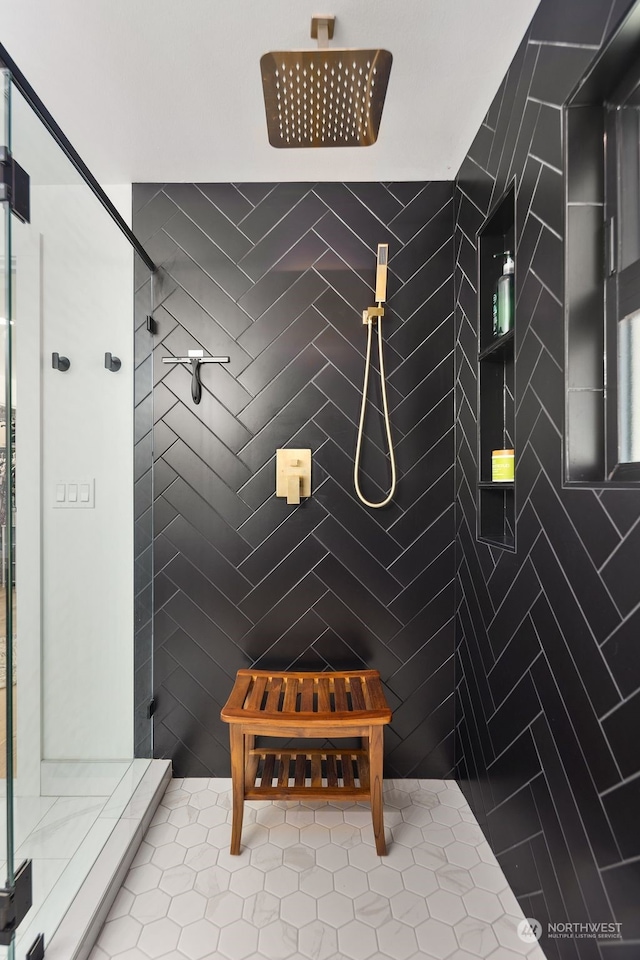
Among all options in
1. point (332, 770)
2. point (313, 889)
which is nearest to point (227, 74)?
point (332, 770)

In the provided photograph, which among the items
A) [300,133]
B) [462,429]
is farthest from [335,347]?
[300,133]

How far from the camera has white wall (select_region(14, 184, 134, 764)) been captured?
51.8 inches

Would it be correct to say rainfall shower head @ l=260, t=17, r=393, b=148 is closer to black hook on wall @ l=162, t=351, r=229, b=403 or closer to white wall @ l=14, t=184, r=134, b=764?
white wall @ l=14, t=184, r=134, b=764

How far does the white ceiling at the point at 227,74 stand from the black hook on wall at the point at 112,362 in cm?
77

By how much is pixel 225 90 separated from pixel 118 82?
→ 0.33 m

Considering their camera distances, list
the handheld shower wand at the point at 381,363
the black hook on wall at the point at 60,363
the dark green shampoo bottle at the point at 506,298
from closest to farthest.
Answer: the black hook on wall at the point at 60,363 → the dark green shampoo bottle at the point at 506,298 → the handheld shower wand at the point at 381,363

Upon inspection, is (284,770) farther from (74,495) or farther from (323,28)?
(323,28)

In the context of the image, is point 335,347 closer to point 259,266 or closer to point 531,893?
point 259,266

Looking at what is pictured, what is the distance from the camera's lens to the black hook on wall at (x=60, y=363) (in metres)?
1.44

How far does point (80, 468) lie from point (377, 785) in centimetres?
145

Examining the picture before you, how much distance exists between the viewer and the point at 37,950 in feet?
3.83

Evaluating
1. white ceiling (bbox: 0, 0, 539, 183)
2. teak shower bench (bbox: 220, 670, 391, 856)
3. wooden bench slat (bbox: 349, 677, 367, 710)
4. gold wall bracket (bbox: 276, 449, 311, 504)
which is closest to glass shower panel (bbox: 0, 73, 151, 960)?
white ceiling (bbox: 0, 0, 539, 183)

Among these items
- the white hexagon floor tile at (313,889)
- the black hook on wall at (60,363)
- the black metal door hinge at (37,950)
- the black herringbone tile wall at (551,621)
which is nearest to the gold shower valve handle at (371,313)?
the black herringbone tile wall at (551,621)

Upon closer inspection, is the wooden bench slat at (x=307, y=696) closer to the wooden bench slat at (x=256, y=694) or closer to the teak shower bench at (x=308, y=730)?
the teak shower bench at (x=308, y=730)
